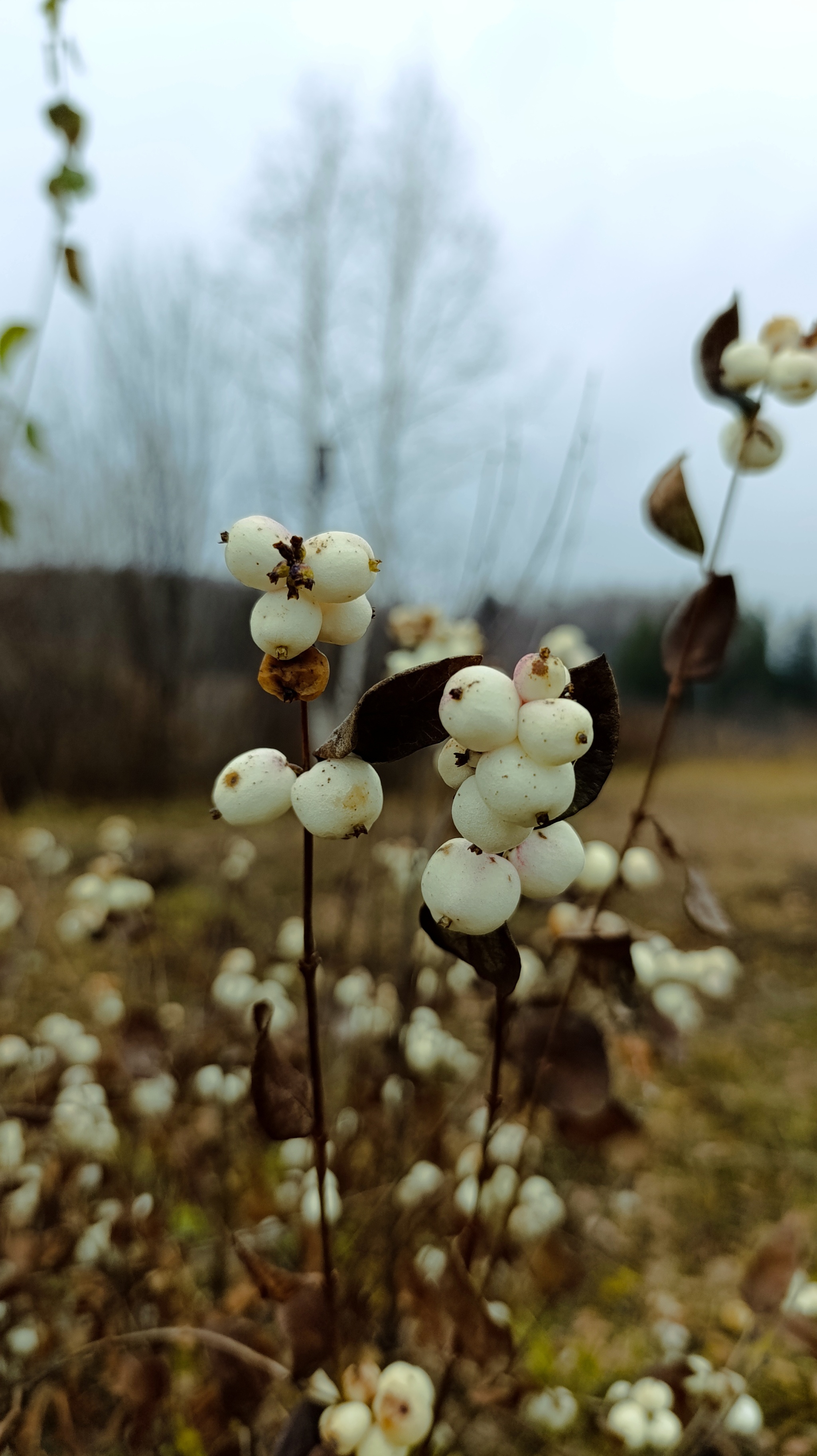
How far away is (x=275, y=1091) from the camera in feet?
1.48

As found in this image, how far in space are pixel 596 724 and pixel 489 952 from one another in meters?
0.12

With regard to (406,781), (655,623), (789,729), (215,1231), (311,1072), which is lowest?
(789,729)

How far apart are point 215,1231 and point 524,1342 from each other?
57 cm

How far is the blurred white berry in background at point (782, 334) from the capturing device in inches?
23.2

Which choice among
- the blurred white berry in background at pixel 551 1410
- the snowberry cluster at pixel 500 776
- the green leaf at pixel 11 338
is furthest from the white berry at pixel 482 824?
the blurred white berry in background at pixel 551 1410

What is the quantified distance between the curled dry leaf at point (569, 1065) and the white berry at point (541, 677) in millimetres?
428

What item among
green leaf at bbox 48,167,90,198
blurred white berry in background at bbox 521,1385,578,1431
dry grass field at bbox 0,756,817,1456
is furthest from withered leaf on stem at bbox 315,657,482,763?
blurred white berry in background at bbox 521,1385,578,1431

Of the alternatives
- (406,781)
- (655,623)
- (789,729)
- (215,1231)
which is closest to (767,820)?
(655,623)

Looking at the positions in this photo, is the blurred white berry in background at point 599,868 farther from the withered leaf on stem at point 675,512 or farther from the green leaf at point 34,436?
the green leaf at point 34,436

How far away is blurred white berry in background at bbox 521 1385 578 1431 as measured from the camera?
41.3 inches

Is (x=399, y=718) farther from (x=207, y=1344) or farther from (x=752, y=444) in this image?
(x=207, y=1344)

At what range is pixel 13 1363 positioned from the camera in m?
1.08

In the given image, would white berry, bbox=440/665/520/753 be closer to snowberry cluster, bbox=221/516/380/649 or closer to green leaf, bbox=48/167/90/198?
snowberry cluster, bbox=221/516/380/649

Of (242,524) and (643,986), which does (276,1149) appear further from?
(242,524)
